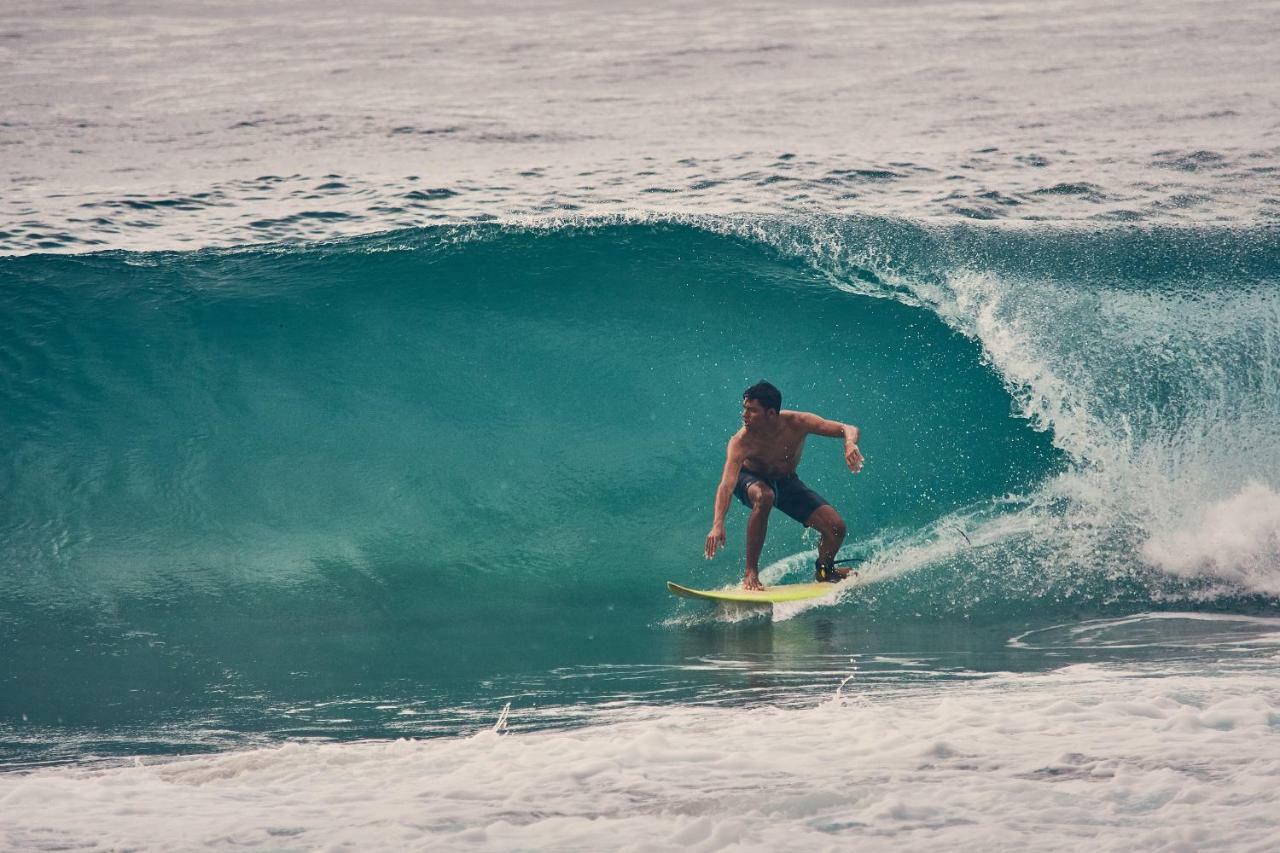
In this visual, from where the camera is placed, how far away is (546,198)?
450 inches

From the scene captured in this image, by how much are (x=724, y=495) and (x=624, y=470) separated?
72.1 inches

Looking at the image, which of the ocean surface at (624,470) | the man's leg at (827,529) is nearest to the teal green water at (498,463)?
the ocean surface at (624,470)

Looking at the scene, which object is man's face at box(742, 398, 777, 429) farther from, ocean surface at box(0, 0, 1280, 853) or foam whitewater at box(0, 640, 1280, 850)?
foam whitewater at box(0, 640, 1280, 850)

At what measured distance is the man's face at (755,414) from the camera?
6137 mm

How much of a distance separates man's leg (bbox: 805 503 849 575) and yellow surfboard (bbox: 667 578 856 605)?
Result: 0.15 metres

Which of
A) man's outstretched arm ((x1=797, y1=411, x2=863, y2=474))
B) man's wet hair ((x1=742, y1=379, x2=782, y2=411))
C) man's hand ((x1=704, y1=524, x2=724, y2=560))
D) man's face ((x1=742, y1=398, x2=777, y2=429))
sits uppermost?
man's wet hair ((x1=742, y1=379, x2=782, y2=411))

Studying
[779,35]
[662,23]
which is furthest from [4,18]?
[779,35]

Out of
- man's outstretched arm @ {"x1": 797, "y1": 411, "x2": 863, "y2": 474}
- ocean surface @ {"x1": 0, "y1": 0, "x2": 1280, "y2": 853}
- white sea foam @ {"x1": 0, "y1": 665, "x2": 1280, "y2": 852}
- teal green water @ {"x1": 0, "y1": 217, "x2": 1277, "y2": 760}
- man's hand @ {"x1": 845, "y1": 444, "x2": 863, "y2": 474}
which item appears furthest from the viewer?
man's outstretched arm @ {"x1": 797, "y1": 411, "x2": 863, "y2": 474}

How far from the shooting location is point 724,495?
6.12 meters

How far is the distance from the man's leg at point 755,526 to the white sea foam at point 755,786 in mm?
1879

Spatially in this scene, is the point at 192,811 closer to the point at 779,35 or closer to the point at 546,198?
the point at 546,198

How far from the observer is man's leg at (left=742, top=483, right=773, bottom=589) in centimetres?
629

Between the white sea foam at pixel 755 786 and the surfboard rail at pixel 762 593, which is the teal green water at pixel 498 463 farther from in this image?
the white sea foam at pixel 755 786

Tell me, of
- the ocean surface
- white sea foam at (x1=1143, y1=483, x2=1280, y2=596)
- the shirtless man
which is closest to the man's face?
the shirtless man
